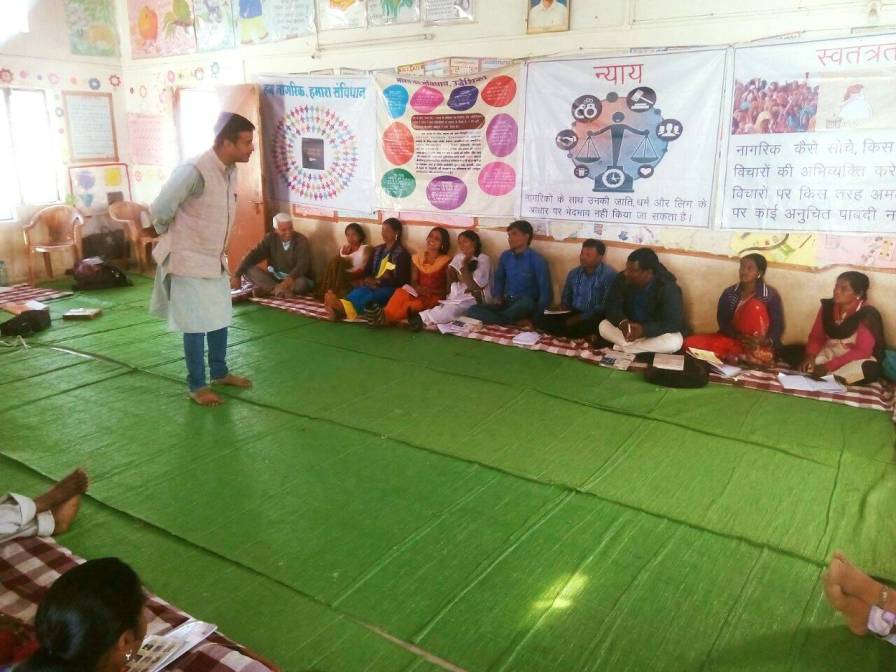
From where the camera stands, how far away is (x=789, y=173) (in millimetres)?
4375

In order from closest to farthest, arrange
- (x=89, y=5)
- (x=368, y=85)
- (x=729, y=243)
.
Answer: (x=729, y=243)
(x=368, y=85)
(x=89, y=5)

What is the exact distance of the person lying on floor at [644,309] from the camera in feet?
15.0

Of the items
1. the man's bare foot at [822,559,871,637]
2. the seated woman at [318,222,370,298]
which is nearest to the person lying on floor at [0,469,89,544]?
the man's bare foot at [822,559,871,637]

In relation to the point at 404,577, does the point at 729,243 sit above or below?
above

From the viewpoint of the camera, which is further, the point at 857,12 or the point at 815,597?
the point at 857,12

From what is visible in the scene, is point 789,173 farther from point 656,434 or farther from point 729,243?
point 656,434

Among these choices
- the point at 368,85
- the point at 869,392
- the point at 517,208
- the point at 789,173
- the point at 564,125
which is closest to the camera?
the point at 869,392

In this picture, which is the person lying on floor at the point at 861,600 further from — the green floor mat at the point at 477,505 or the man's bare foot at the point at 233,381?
the man's bare foot at the point at 233,381

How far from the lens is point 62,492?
2506 mm

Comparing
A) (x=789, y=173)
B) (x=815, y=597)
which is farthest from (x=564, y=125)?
(x=815, y=597)

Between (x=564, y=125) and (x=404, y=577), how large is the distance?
149 inches

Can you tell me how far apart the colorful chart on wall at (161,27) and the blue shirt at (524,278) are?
13.7ft

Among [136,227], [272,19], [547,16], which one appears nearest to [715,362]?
[547,16]

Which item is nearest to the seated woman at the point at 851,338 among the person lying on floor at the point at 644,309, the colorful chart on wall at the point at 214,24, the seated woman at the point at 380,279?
the person lying on floor at the point at 644,309
